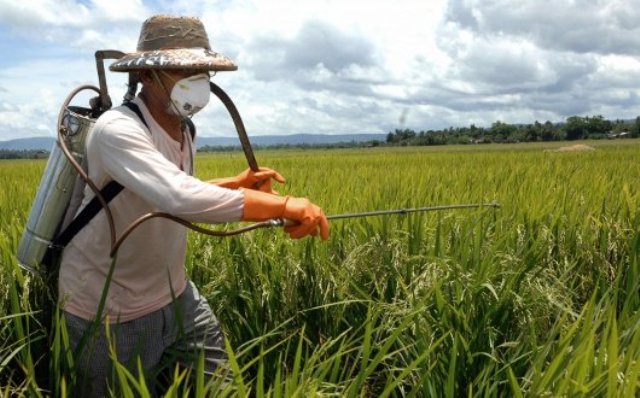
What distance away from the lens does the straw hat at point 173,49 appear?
5.59ft

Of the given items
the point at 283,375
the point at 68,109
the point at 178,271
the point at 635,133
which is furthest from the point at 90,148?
the point at 635,133

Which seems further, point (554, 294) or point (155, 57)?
point (554, 294)

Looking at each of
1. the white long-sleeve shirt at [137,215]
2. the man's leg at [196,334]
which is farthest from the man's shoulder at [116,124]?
the man's leg at [196,334]

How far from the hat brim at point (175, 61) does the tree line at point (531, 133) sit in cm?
6553

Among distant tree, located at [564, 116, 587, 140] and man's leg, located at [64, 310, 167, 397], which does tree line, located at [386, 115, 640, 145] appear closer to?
distant tree, located at [564, 116, 587, 140]

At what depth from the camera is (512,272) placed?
6.83ft

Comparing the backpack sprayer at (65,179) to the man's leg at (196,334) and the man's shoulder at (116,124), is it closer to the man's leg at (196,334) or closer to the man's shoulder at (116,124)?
the man's shoulder at (116,124)

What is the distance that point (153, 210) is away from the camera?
188cm

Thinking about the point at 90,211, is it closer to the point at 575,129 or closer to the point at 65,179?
the point at 65,179

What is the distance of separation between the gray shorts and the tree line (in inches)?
2571

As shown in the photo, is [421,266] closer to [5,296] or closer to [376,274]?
[376,274]

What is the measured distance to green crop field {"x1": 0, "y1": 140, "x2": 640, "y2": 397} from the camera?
1436 millimetres

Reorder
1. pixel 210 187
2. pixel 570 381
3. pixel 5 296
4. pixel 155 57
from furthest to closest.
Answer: pixel 5 296
pixel 155 57
pixel 210 187
pixel 570 381

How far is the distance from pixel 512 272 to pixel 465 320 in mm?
407
